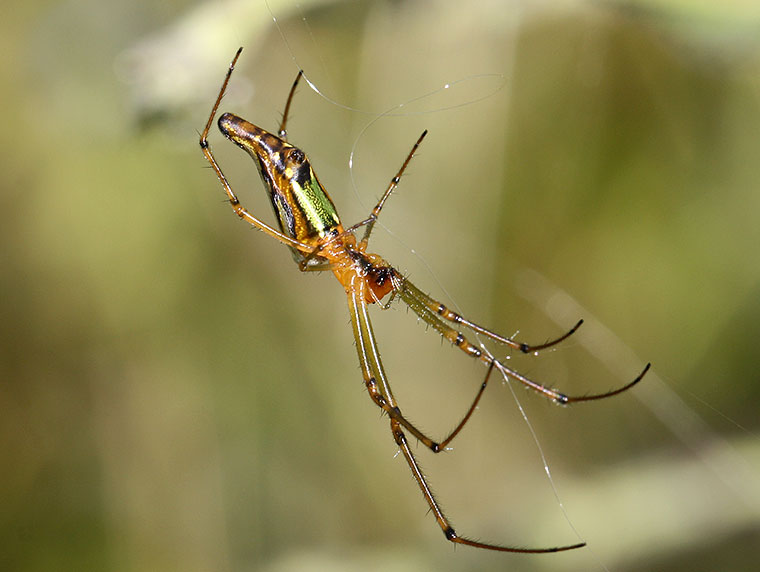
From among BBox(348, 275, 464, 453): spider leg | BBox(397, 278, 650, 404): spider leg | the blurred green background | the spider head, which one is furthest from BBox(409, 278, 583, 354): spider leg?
the blurred green background

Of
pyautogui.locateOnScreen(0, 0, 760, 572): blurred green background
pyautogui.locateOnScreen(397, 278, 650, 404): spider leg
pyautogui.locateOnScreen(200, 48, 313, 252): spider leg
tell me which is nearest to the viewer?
pyautogui.locateOnScreen(200, 48, 313, 252): spider leg

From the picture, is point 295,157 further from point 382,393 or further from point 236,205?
point 382,393

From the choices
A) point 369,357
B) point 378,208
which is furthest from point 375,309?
point 378,208

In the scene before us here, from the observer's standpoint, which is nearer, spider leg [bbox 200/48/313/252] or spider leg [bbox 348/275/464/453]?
spider leg [bbox 200/48/313/252]

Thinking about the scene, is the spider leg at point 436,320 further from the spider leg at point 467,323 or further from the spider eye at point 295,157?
the spider eye at point 295,157

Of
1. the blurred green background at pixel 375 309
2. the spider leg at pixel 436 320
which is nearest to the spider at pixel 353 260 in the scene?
the spider leg at pixel 436 320

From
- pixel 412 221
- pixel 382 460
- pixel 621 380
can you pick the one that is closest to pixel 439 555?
pixel 382 460

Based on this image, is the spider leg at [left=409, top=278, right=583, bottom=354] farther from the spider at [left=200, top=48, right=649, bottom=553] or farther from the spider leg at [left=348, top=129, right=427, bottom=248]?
the spider leg at [left=348, top=129, right=427, bottom=248]
